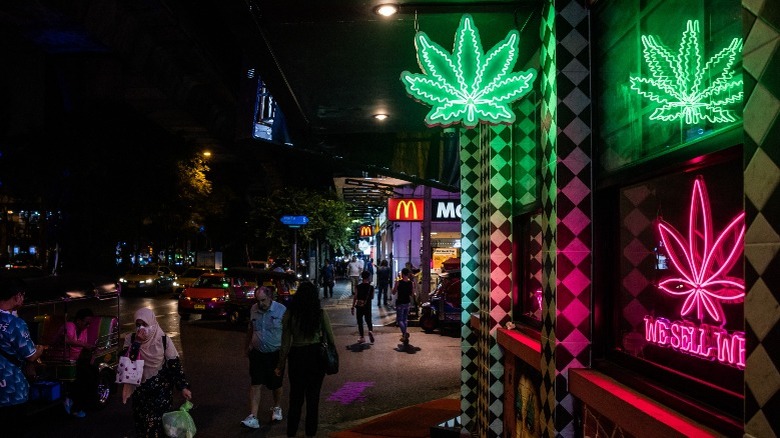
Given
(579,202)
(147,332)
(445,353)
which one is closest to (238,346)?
(445,353)

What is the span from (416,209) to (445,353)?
8.39m

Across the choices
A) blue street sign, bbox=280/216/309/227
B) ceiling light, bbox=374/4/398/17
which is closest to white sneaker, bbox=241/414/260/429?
ceiling light, bbox=374/4/398/17

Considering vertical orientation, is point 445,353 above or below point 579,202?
below

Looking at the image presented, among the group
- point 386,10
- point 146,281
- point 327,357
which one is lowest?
point 146,281

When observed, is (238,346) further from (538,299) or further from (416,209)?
(538,299)

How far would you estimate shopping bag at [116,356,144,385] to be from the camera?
6387mm

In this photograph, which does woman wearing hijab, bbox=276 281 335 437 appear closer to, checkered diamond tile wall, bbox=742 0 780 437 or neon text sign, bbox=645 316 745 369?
neon text sign, bbox=645 316 745 369

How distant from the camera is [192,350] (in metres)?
15.9

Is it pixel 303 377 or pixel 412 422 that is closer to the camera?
pixel 303 377

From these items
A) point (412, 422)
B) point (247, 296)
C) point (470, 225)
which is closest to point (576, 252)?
point (470, 225)

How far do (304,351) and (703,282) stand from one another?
5069 mm

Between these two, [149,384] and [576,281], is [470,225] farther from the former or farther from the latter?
[149,384]

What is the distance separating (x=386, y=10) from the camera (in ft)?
17.9

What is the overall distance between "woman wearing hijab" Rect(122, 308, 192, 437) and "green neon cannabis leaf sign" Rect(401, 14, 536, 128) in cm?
356
